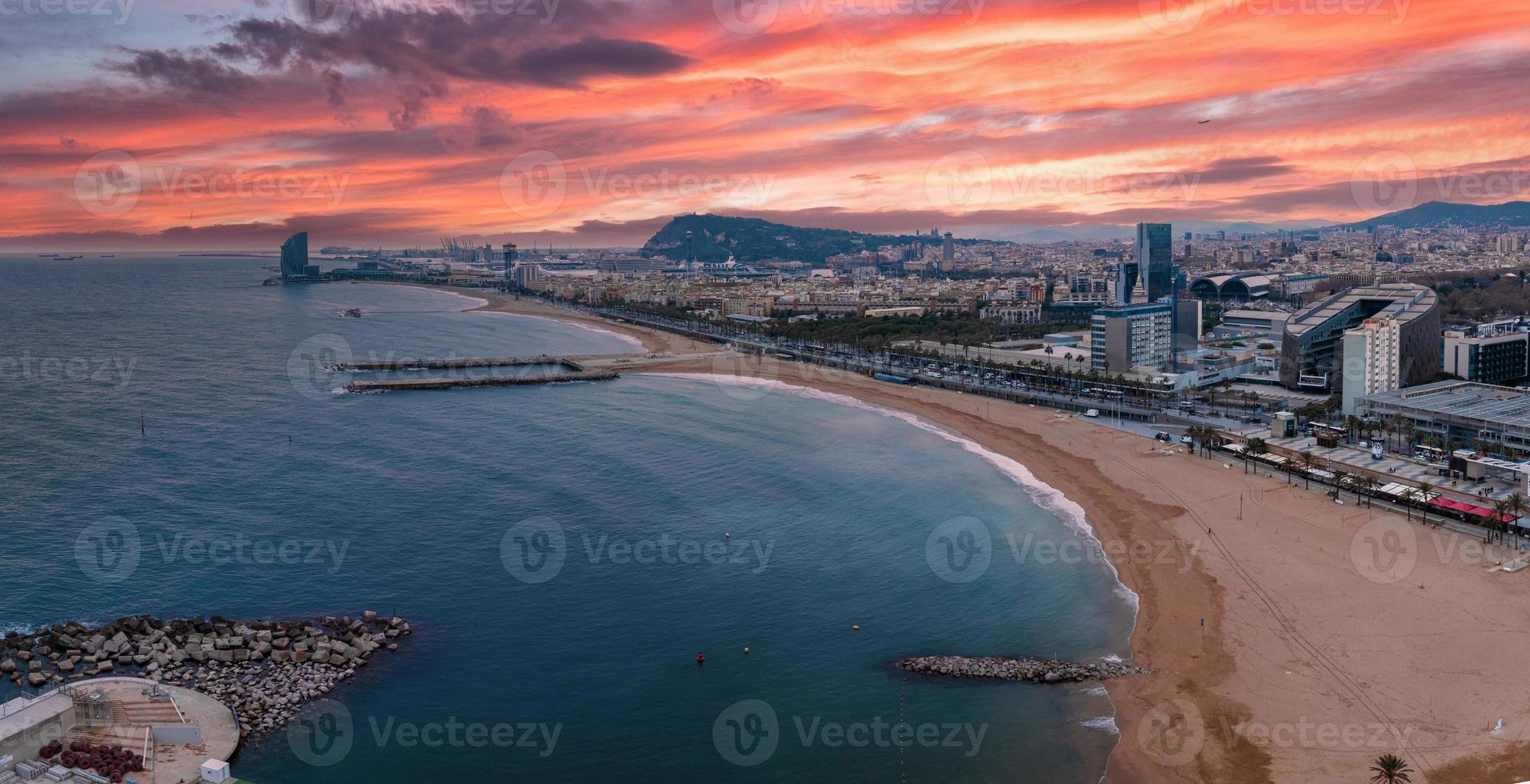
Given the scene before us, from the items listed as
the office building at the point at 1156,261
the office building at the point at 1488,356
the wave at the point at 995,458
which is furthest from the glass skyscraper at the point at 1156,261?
the wave at the point at 995,458

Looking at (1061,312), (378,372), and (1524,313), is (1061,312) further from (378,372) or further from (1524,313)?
(378,372)

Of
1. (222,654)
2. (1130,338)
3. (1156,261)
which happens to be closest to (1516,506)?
(1130,338)

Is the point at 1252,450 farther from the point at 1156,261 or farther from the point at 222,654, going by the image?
the point at 1156,261

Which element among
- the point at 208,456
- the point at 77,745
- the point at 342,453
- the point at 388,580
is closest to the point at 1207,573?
the point at 388,580

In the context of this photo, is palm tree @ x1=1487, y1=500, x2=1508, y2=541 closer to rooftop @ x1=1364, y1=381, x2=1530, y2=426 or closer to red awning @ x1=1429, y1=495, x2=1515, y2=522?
red awning @ x1=1429, y1=495, x2=1515, y2=522

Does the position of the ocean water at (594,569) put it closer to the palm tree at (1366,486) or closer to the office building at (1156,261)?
the palm tree at (1366,486)

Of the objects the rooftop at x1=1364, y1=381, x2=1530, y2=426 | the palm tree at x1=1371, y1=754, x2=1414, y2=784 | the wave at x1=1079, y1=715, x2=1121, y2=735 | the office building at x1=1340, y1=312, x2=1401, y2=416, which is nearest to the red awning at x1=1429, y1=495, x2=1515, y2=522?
the rooftop at x1=1364, y1=381, x2=1530, y2=426
